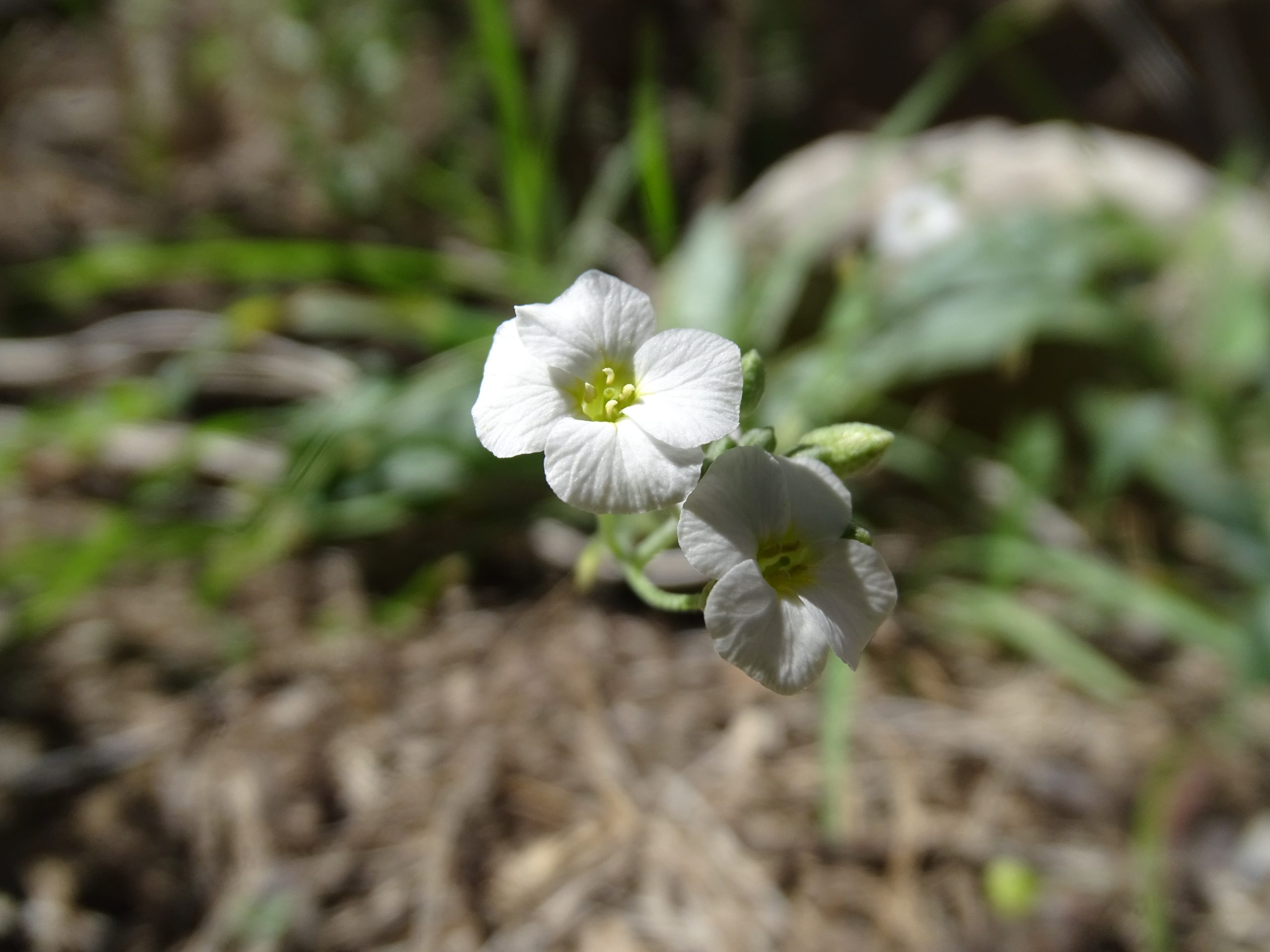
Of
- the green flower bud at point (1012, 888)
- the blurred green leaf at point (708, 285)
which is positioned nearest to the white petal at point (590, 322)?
the blurred green leaf at point (708, 285)

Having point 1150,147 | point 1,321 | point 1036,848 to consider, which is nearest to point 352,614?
point 1,321

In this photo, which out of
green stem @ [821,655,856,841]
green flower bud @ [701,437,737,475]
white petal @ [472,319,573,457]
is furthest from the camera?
green stem @ [821,655,856,841]

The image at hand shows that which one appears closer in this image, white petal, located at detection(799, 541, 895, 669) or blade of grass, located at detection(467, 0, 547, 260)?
white petal, located at detection(799, 541, 895, 669)

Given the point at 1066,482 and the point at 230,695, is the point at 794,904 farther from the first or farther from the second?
the point at 1066,482

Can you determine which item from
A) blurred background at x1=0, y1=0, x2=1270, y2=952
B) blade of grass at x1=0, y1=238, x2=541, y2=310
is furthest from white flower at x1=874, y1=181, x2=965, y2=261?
blade of grass at x1=0, y1=238, x2=541, y2=310

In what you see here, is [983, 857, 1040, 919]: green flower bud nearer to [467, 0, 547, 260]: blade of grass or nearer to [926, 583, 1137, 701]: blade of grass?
[926, 583, 1137, 701]: blade of grass

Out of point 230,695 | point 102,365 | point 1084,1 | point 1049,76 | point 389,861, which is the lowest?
point 389,861

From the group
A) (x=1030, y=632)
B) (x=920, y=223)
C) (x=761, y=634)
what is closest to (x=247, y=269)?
(x=920, y=223)

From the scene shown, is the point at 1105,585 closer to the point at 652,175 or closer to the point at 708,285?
the point at 708,285
